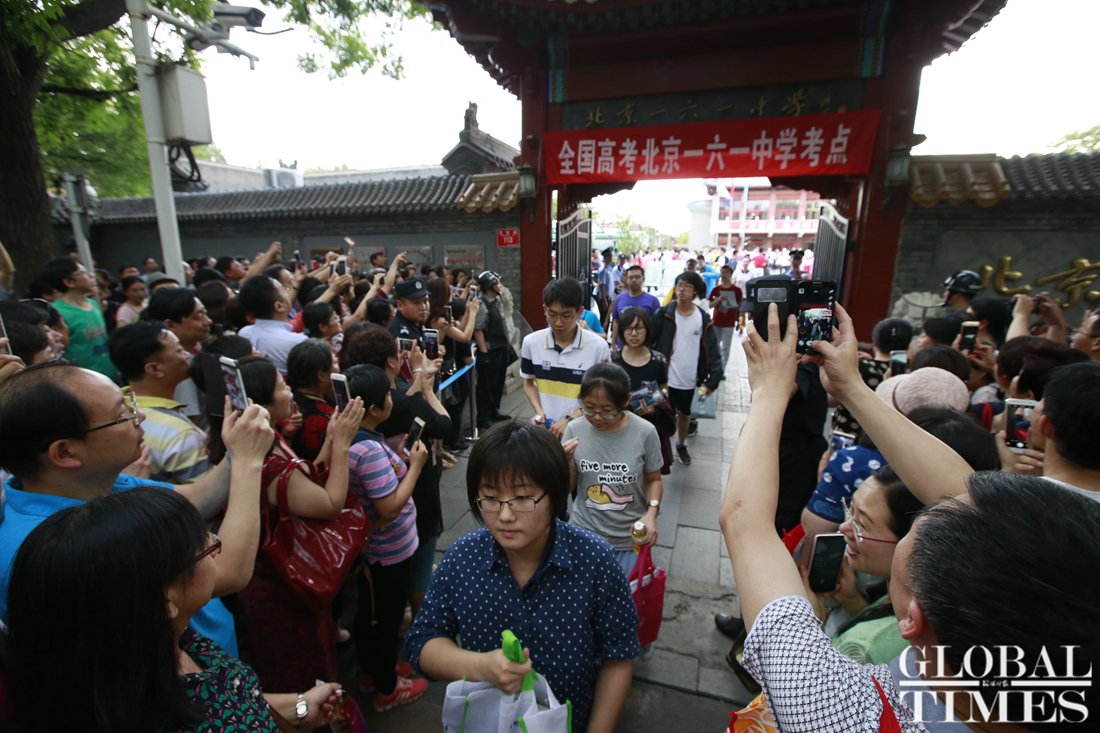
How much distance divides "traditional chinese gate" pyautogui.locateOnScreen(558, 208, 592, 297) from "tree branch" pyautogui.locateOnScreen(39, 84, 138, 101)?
7.72 meters

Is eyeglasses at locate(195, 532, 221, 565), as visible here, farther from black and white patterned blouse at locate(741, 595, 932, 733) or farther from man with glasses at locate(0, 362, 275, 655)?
black and white patterned blouse at locate(741, 595, 932, 733)

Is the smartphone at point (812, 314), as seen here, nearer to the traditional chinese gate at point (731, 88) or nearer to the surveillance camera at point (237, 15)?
the surveillance camera at point (237, 15)

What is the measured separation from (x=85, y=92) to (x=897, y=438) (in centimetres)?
1199

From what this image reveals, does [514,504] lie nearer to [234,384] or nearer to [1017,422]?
[234,384]

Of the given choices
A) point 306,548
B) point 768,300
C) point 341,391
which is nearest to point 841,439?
point 768,300

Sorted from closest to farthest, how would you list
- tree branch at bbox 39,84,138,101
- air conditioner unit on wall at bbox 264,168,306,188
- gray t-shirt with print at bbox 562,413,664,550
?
gray t-shirt with print at bbox 562,413,664,550
tree branch at bbox 39,84,138,101
air conditioner unit on wall at bbox 264,168,306,188

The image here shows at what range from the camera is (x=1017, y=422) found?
2145 millimetres

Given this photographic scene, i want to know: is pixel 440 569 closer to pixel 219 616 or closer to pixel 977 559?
pixel 219 616

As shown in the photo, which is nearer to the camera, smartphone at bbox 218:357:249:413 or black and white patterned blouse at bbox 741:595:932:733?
black and white patterned blouse at bbox 741:595:932:733

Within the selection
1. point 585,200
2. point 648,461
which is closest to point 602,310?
point 585,200

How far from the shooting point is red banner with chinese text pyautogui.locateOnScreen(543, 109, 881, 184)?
654cm

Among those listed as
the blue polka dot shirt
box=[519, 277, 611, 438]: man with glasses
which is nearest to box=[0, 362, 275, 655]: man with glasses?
the blue polka dot shirt

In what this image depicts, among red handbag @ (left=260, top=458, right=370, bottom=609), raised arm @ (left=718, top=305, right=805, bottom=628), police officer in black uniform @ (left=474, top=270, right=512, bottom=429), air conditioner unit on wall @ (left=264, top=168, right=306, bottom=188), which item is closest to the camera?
raised arm @ (left=718, top=305, right=805, bottom=628)

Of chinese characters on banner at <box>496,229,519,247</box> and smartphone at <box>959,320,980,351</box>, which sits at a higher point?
chinese characters on banner at <box>496,229,519,247</box>
